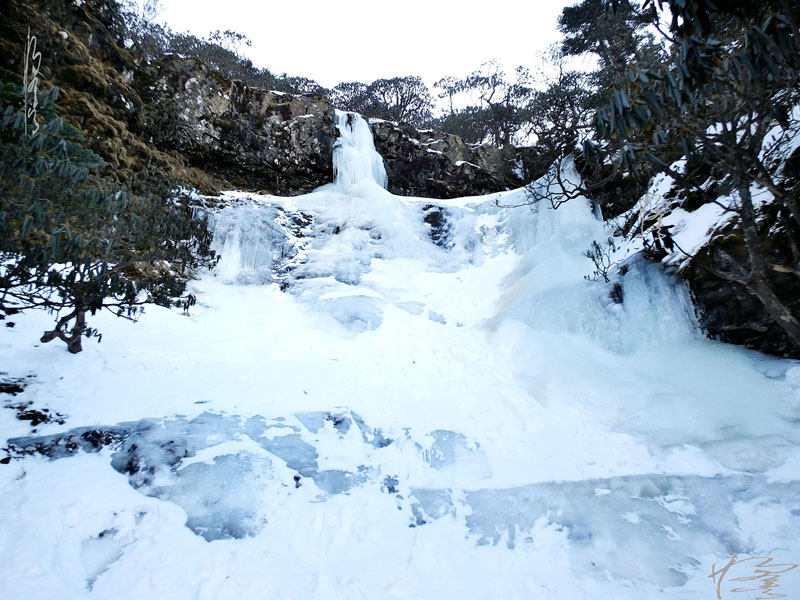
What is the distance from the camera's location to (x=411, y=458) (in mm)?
4539

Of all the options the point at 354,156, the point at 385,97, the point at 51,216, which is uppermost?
the point at 385,97

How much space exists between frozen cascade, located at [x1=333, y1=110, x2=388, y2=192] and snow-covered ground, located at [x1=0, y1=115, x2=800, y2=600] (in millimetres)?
9206

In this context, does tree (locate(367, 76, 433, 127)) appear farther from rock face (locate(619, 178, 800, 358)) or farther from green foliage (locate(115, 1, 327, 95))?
rock face (locate(619, 178, 800, 358))

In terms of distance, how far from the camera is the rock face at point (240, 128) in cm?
1366

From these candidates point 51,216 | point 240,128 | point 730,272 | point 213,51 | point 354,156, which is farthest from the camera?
point 213,51

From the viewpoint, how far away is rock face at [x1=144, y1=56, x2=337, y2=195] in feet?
44.8

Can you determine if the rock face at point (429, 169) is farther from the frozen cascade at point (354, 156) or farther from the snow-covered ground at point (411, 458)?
the snow-covered ground at point (411, 458)

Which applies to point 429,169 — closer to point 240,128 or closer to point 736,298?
point 240,128

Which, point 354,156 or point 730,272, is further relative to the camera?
point 354,156

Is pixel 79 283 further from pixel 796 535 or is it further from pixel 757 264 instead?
pixel 796 535

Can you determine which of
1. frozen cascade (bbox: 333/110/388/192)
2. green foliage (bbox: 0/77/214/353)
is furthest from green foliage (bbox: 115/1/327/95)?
green foliage (bbox: 0/77/214/353)

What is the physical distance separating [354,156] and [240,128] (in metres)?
4.44

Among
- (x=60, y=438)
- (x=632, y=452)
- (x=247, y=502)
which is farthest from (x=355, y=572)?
(x=632, y=452)

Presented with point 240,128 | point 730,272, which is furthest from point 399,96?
point 730,272
